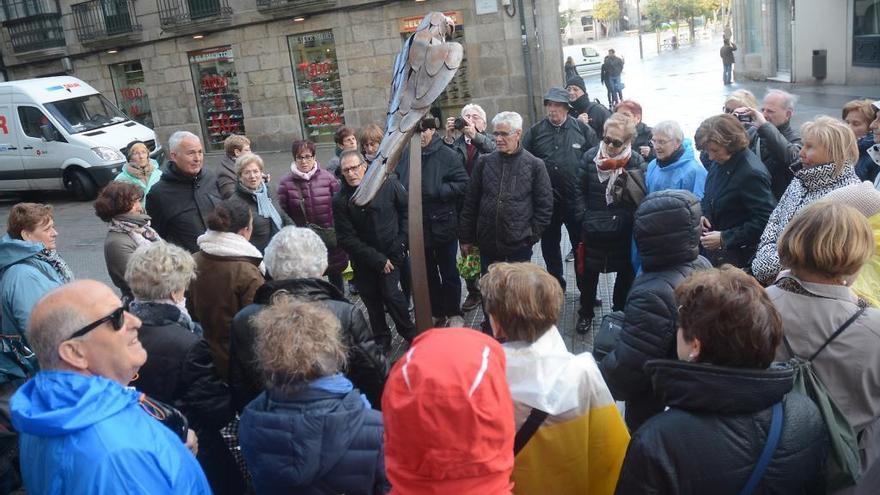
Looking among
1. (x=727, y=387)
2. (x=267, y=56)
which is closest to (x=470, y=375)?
(x=727, y=387)

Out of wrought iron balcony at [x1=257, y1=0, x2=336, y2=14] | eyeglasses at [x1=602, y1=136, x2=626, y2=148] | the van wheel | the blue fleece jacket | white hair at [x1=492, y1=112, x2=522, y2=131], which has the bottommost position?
the van wheel

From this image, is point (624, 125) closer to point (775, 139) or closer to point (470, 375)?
point (775, 139)

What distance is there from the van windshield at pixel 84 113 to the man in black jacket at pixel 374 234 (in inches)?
404

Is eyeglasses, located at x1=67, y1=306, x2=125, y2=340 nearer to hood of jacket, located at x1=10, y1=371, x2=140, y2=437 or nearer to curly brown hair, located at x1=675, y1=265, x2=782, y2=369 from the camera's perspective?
hood of jacket, located at x1=10, y1=371, x2=140, y2=437

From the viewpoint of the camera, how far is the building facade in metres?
17.5

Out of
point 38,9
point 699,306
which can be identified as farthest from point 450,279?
point 38,9

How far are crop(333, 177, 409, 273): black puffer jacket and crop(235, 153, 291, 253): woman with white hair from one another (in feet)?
1.77

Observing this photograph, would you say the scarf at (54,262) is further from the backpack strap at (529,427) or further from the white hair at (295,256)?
the backpack strap at (529,427)

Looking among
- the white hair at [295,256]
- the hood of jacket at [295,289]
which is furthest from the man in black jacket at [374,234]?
the hood of jacket at [295,289]

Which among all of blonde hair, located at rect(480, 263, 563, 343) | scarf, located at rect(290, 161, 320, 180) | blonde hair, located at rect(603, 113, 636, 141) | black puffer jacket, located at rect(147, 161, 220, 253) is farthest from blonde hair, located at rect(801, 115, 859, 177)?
black puffer jacket, located at rect(147, 161, 220, 253)

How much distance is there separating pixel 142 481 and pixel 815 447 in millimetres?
1867

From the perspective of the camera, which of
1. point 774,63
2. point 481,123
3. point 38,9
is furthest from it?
point 774,63

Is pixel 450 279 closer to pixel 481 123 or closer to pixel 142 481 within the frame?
pixel 481 123

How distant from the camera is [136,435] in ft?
6.22
